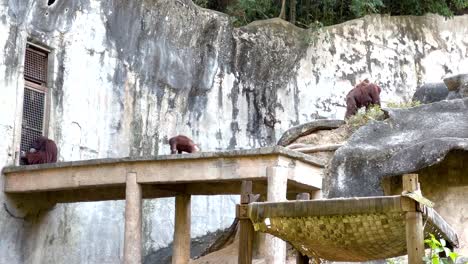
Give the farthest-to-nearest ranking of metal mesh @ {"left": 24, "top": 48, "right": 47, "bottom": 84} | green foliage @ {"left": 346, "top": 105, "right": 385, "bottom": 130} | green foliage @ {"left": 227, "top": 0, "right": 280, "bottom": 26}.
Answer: green foliage @ {"left": 227, "top": 0, "right": 280, "bottom": 26} < green foliage @ {"left": 346, "top": 105, "right": 385, "bottom": 130} < metal mesh @ {"left": 24, "top": 48, "right": 47, "bottom": 84}

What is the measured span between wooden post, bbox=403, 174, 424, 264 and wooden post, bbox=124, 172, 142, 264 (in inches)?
286

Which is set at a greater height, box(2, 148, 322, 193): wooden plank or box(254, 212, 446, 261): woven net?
box(2, 148, 322, 193): wooden plank

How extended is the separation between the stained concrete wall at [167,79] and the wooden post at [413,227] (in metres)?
9.09

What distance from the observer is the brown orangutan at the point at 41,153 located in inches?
563

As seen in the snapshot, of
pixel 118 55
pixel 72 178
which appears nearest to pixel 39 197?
pixel 72 178

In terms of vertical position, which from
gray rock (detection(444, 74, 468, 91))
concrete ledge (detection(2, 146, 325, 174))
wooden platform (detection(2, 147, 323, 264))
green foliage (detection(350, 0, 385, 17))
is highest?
green foliage (detection(350, 0, 385, 17))

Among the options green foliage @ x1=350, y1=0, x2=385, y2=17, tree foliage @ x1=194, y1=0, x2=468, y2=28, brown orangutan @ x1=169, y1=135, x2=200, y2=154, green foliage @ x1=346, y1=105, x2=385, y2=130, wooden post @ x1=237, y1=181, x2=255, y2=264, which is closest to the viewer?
wooden post @ x1=237, y1=181, x2=255, y2=264

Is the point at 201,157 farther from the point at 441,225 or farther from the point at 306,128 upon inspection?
the point at 441,225

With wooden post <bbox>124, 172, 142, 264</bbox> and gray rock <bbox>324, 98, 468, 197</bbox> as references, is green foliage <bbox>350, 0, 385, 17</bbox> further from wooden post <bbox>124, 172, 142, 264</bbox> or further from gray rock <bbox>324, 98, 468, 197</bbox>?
wooden post <bbox>124, 172, 142, 264</bbox>

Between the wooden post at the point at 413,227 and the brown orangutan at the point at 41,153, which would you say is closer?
the wooden post at the point at 413,227

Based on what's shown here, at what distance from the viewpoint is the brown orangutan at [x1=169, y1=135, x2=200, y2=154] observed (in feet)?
54.4

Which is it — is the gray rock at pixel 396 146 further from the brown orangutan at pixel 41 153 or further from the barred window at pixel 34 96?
the barred window at pixel 34 96

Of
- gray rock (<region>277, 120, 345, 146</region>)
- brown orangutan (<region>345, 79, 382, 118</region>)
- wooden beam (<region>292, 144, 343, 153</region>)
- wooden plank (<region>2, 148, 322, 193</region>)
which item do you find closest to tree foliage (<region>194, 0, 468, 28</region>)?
brown orangutan (<region>345, 79, 382, 118</region>)

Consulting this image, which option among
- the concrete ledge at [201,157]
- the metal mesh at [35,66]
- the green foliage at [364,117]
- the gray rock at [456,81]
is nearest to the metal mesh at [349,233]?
the concrete ledge at [201,157]
